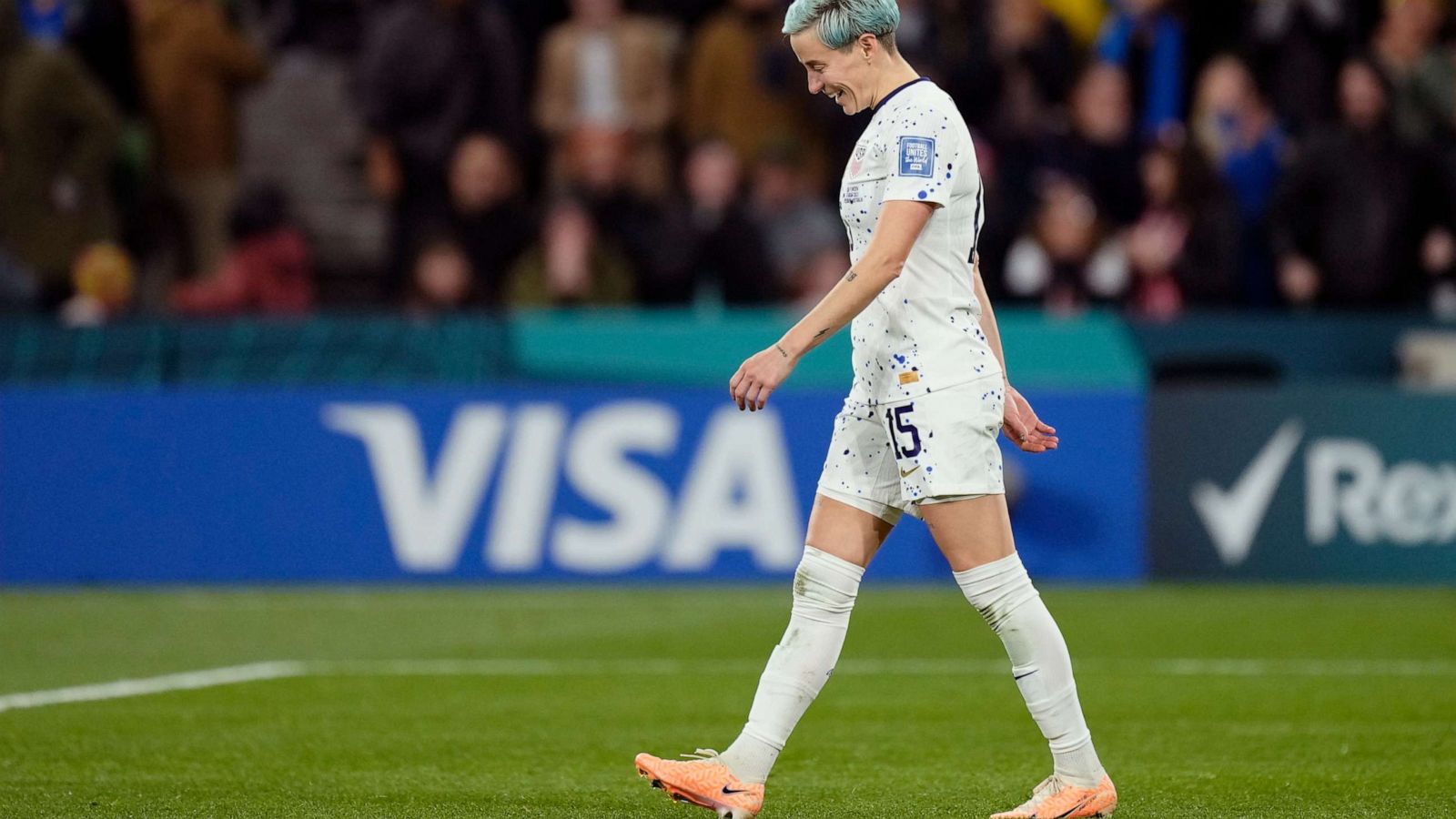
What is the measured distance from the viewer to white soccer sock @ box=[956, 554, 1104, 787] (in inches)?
226

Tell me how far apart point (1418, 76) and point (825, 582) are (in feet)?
37.2

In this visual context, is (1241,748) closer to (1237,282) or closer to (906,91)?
(906,91)

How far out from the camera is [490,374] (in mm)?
13609

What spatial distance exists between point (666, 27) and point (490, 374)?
12.2 feet

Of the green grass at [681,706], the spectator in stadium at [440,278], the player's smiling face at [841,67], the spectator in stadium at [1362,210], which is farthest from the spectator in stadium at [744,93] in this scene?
the player's smiling face at [841,67]

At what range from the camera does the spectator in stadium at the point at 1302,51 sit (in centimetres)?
1636

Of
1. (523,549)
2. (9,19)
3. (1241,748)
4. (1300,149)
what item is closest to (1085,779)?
(1241,748)

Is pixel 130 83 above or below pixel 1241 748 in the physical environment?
above

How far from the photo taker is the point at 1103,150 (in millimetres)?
15352

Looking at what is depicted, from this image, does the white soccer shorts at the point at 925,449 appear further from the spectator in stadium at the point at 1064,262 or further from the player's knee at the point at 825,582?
the spectator in stadium at the point at 1064,262

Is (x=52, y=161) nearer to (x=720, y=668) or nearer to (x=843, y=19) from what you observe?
(x=720, y=668)

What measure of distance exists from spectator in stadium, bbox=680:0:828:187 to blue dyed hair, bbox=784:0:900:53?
984cm

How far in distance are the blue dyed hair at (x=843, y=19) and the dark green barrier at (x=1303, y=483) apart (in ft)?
26.5

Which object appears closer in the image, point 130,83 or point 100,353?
point 100,353
